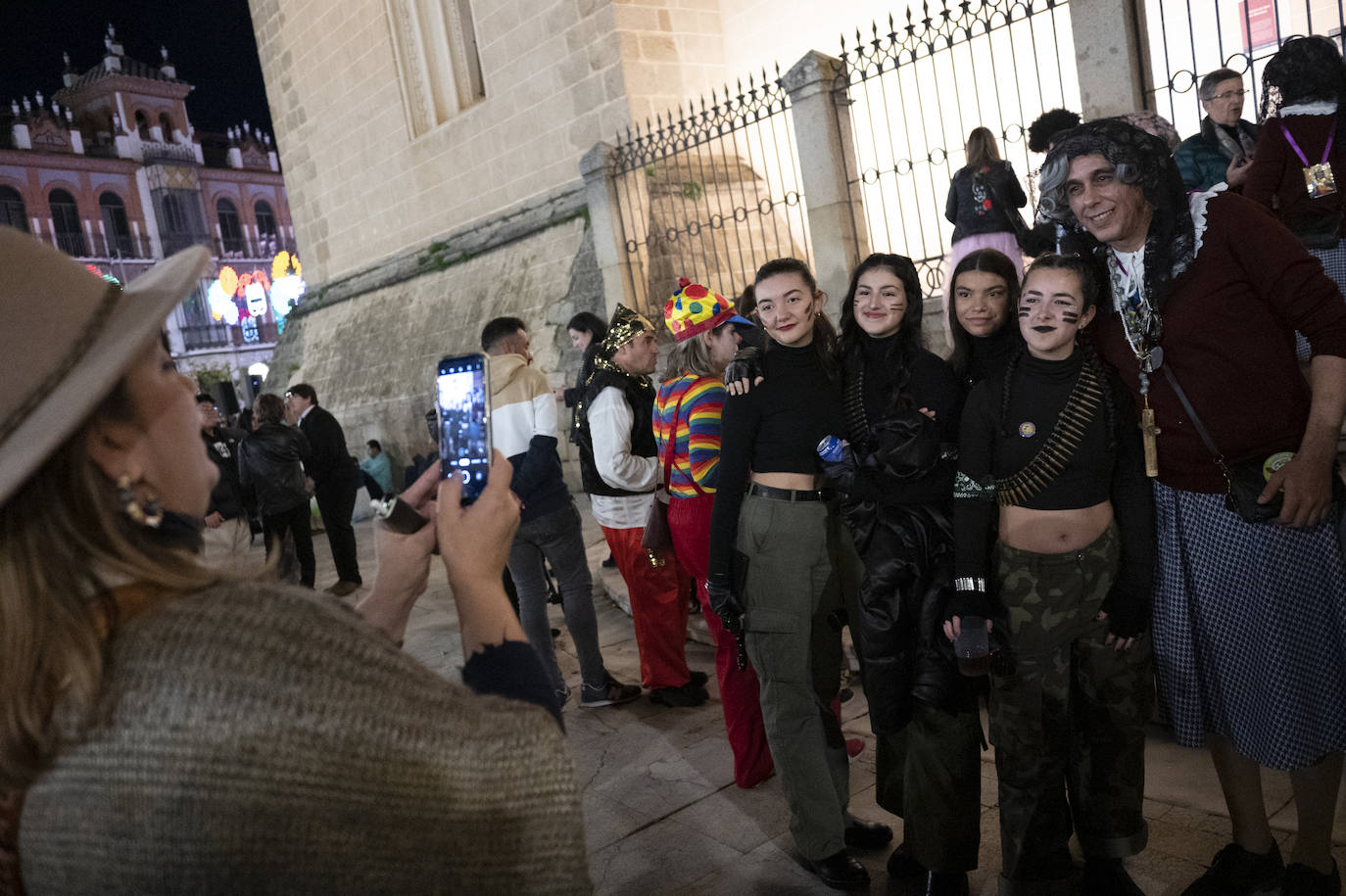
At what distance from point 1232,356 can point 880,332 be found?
3.09 ft

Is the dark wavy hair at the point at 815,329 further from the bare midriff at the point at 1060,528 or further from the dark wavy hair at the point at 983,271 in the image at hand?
the bare midriff at the point at 1060,528

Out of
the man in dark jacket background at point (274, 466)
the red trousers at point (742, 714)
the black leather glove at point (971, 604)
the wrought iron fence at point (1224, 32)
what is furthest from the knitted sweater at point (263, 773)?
the wrought iron fence at point (1224, 32)

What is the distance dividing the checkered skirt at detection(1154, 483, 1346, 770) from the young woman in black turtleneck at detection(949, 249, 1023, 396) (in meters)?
0.70

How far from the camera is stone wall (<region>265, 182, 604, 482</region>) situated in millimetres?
10727

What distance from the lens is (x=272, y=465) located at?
24.0ft

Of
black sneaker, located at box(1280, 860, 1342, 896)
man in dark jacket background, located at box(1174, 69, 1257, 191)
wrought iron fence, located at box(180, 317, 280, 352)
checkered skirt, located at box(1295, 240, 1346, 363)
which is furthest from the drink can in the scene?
wrought iron fence, located at box(180, 317, 280, 352)

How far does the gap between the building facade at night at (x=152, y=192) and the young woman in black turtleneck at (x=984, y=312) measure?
34964mm

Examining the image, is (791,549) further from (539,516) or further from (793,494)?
(539,516)

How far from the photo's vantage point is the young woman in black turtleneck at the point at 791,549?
9.52 ft

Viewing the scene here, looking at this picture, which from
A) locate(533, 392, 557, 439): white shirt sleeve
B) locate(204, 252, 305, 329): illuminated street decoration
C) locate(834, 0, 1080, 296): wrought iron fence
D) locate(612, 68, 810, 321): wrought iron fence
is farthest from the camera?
locate(204, 252, 305, 329): illuminated street decoration

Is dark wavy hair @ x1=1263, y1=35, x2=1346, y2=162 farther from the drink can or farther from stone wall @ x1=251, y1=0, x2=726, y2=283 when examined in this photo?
stone wall @ x1=251, y1=0, x2=726, y2=283

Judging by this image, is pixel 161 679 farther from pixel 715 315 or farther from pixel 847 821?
pixel 715 315

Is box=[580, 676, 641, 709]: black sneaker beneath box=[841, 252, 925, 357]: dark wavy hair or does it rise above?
beneath

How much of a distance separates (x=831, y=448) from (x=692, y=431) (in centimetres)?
106
